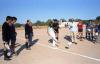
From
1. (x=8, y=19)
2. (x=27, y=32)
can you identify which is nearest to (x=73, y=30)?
(x=27, y=32)

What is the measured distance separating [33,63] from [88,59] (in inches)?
107

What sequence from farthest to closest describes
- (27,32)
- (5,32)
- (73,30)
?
1. (73,30)
2. (27,32)
3. (5,32)

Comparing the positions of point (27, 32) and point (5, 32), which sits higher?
point (5, 32)

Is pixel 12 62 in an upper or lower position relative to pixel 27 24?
lower

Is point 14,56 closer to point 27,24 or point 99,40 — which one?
point 27,24

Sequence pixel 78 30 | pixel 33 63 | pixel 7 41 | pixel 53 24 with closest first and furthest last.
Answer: pixel 33 63, pixel 7 41, pixel 53 24, pixel 78 30

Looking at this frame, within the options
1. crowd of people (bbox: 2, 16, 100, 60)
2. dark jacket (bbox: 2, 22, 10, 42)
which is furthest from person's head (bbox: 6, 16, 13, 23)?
dark jacket (bbox: 2, 22, 10, 42)

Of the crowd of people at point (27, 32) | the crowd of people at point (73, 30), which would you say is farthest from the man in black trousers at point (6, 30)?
the crowd of people at point (73, 30)

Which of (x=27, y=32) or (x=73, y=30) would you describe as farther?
(x=73, y=30)

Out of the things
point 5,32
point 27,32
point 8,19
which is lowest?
point 27,32

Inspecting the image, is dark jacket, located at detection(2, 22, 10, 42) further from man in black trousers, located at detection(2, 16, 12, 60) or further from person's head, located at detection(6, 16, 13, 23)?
person's head, located at detection(6, 16, 13, 23)

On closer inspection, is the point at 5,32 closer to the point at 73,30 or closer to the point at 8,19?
the point at 8,19

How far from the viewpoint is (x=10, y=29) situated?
12633mm

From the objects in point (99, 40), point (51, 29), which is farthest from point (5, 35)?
point (99, 40)
